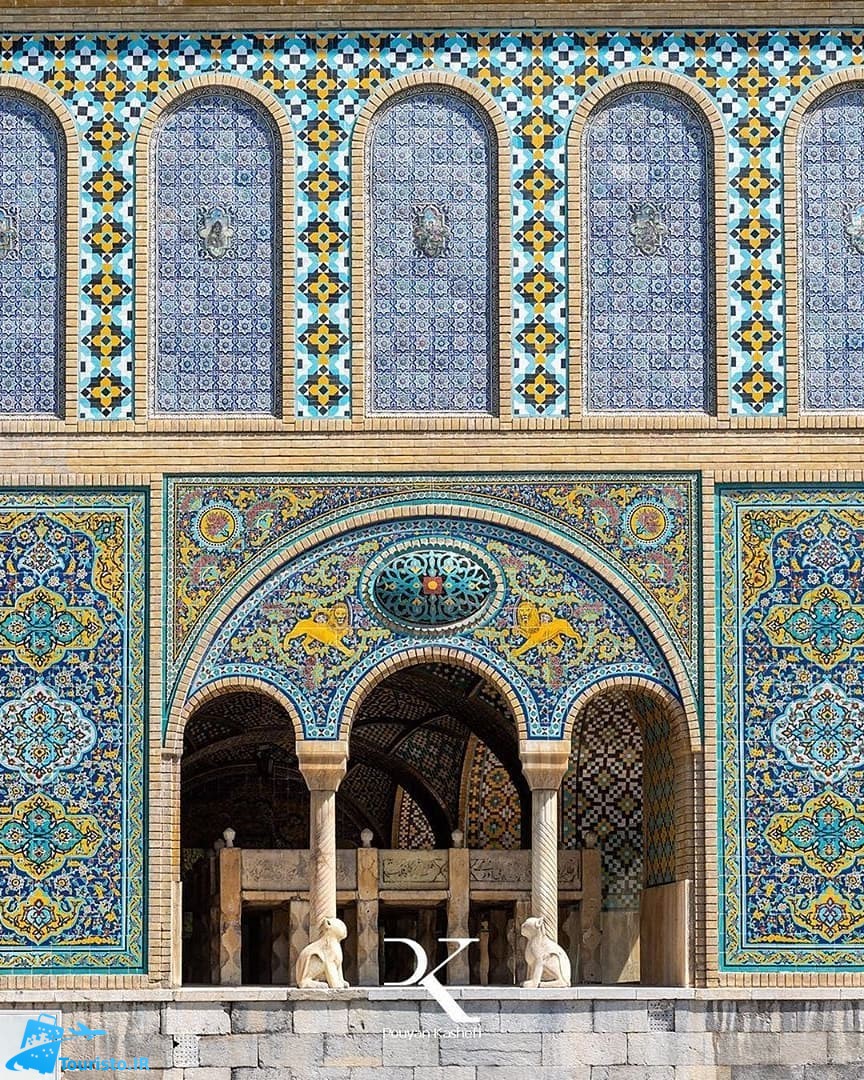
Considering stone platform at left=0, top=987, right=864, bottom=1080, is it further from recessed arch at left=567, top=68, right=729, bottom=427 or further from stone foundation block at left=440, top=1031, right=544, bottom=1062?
recessed arch at left=567, top=68, right=729, bottom=427

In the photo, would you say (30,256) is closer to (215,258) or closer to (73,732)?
(215,258)

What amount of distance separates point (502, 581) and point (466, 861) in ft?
10.0

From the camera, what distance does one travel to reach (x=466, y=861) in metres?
22.8

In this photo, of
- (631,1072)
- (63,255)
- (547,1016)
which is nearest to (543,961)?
(547,1016)

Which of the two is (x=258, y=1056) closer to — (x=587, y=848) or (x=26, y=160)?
(x=587, y=848)

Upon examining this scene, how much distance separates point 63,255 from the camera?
21.0m

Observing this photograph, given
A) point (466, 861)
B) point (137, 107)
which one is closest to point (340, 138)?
point (137, 107)

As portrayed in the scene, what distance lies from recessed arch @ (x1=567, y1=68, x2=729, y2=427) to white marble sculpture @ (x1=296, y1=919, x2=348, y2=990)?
158 inches

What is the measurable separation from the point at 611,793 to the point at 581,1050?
3.55 m

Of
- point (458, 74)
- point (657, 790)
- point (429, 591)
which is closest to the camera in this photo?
point (429, 591)

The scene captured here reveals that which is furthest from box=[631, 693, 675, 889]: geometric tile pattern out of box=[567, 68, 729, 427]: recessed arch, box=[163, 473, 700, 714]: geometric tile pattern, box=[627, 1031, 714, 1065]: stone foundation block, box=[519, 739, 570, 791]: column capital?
box=[567, 68, 729, 427]: recessed arch

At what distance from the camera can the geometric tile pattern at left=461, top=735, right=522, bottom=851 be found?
984 inches

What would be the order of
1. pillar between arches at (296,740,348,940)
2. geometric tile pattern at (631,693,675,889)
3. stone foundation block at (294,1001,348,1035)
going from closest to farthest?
stone foundation block at (294,1001,348,1035) → pillar between arches at (296,740,348,940) → geometric tile pattern at (631,693,675,889)

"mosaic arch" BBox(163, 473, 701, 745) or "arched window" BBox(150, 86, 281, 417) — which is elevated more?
"arched window" BBox(150, 86, 281, 417)
